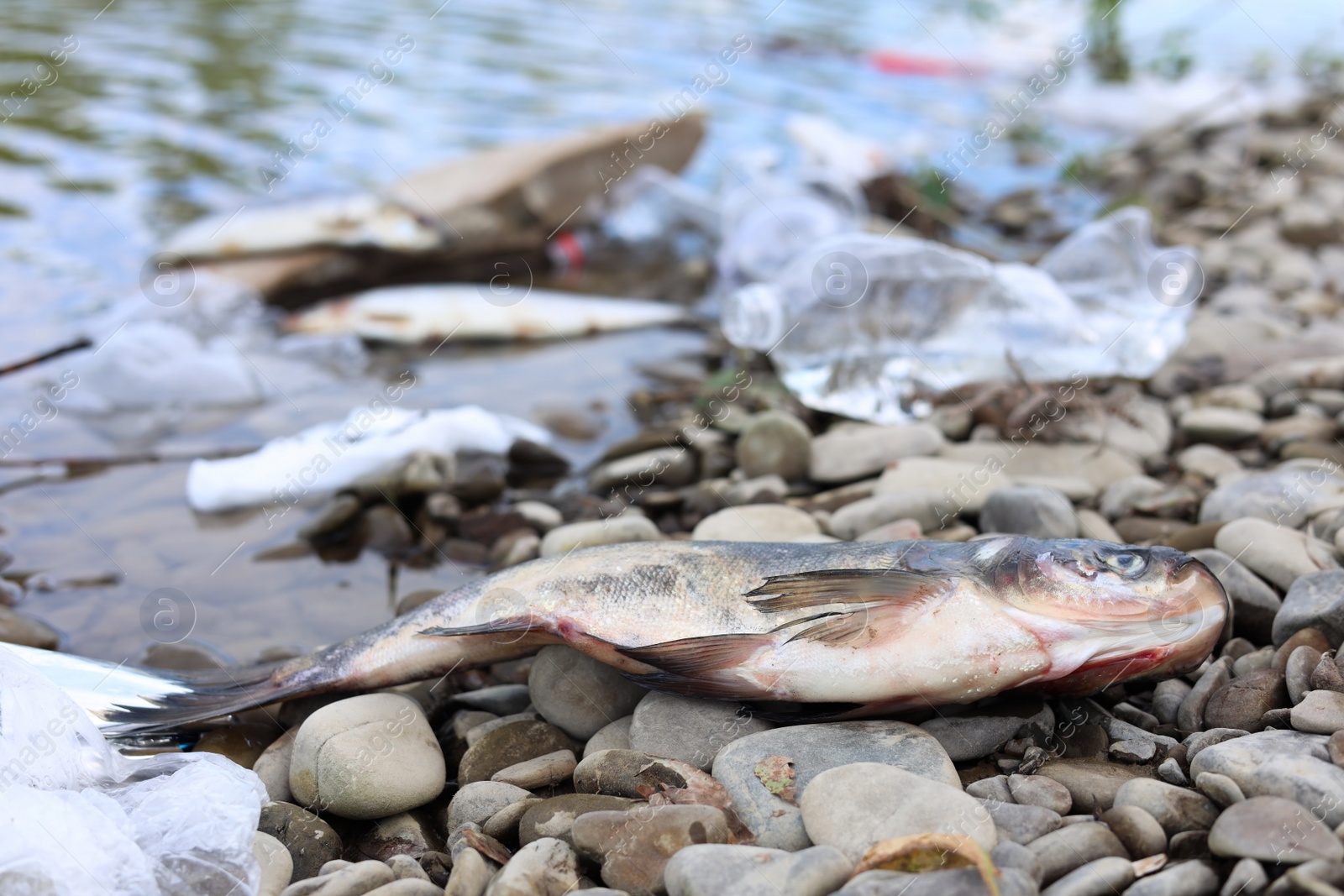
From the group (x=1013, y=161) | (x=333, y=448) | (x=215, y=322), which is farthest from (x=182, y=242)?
(x=1013, y=161)

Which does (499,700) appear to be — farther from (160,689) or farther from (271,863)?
(160,689)

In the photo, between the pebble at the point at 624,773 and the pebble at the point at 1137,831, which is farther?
the pebble at the point at 624,773

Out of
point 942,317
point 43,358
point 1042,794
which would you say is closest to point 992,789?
point 1042,794

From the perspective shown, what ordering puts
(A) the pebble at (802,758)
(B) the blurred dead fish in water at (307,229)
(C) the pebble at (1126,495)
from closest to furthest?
(A) the pebble at (802,758)
(C) the pebble at (1126,495)
(B) the blurred dead fish in water at (307,229)

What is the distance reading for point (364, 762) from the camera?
8.11ft

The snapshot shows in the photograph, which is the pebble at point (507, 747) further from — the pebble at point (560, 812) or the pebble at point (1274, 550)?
the pebble at point (1274, 550)

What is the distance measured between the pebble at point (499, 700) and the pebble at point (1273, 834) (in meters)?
1.68

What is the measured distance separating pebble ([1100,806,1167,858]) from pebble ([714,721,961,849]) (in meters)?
0.31

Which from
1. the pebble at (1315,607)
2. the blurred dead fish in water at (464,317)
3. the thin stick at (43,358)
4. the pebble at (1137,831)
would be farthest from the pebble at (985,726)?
the blurred dead fish in water at (464,317)

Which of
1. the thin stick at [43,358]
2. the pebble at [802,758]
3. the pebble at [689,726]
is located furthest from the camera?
the thin stick at [43,358]

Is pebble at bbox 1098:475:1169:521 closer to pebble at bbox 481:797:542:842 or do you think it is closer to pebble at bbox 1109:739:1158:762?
pebble at bbox 1109:739:1158:762

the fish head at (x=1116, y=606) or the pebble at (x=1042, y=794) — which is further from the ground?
the fish head at (x=1116, y=606)

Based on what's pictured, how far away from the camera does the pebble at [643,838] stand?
2.10 metres

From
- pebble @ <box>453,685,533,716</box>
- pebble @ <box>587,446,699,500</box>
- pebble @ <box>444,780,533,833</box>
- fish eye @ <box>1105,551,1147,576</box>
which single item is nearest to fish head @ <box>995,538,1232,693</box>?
fish eye @ <box>1105,551,1147,576</box>
